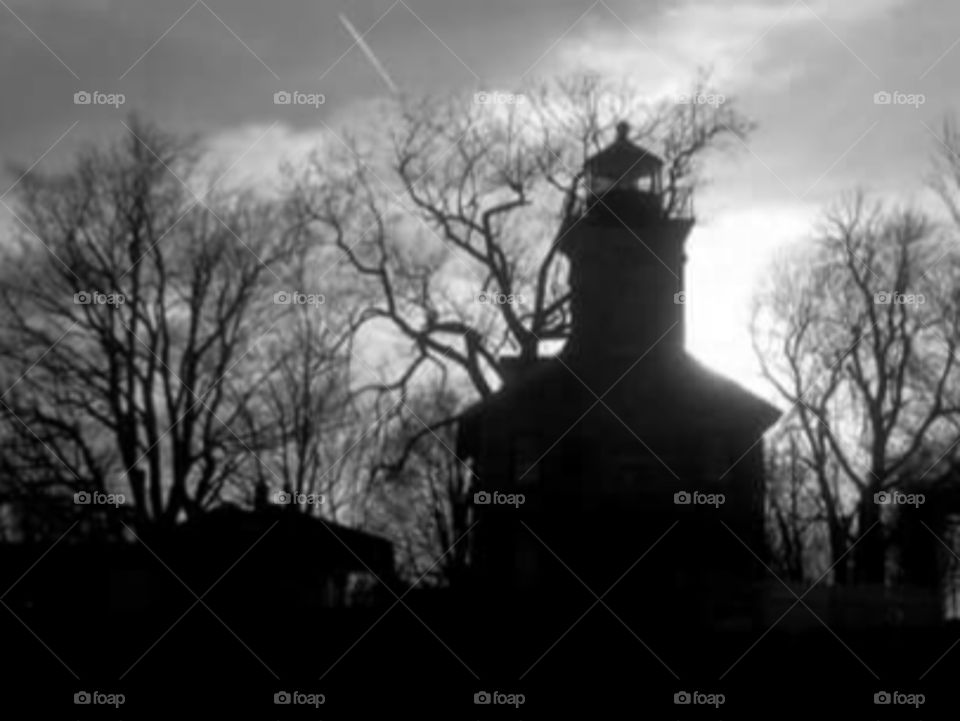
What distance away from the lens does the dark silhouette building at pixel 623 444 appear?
17953 millimetres

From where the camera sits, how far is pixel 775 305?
65.3ft

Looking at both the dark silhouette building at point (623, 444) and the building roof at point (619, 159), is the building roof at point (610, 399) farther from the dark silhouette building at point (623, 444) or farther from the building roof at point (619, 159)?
the building roof at point (619, 159)

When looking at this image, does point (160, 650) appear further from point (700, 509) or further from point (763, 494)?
point (763, 494)

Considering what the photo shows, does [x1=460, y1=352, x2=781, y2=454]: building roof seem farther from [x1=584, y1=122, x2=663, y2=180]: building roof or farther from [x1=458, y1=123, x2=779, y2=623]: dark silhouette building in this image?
[x1=584, y1=122, x2=663, y2=180]: building roof

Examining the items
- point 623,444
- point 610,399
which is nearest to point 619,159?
point 610,399

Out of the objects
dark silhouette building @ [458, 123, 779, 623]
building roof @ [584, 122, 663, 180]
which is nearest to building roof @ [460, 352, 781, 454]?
dark silhouette building @ [458, 123, 779, 623]

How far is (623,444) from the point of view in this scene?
19.2m

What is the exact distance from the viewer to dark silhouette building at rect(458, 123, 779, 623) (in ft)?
58.9

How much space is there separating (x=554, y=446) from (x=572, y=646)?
476cm

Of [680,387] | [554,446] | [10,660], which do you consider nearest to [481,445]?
[554,446]

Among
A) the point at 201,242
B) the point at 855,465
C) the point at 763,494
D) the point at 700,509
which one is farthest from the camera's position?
the point at 855,465

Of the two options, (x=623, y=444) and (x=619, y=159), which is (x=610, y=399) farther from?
(x=619, y=159)

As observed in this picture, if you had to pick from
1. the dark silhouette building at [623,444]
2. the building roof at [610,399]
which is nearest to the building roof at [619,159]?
the dark silhouette building at [623,444]

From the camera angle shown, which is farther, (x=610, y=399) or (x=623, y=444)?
(x=610, y=399)
